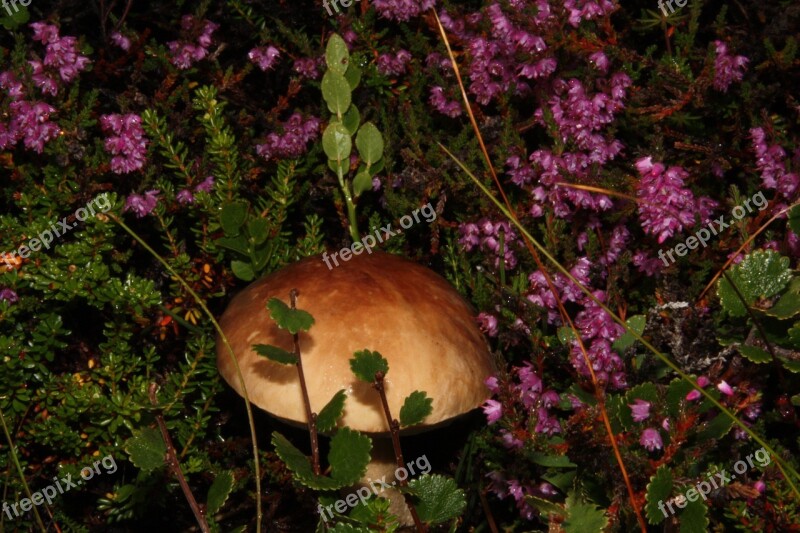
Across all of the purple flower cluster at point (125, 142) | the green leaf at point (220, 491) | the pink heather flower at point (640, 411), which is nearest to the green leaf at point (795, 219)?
the pink heather flower at point (640, 411)

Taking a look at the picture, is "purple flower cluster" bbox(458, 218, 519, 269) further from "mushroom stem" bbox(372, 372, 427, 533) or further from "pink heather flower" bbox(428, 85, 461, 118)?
"mushroom stem" bbox(372, 372, 427, 533)

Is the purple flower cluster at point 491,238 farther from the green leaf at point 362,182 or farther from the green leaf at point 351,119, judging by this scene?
the green leaf at point 351,119

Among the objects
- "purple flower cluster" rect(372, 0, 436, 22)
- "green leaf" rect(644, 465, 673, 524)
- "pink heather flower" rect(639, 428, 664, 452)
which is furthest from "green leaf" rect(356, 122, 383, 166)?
"green leaf" rect(644, 465, 673, 524)

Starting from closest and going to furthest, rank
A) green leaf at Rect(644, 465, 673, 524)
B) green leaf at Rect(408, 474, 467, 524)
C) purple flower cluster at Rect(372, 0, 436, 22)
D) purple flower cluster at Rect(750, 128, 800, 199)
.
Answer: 1. green leaf at Rect(644, 465, 673, 524)
2. green leaf at Rect(408, 474, 467, 524)
3. purple flower cluster at Rect(750, 128, 800, 199)
4. purple flower cluster at Rect(372, 0, 436, 22)

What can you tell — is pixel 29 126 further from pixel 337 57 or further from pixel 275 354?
pixel 275 354

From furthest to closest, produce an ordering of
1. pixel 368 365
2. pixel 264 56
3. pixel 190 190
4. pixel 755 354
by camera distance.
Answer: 1. pixel 264 56
2. pixel 190 190
3. pixel 755 354
4. pixel 368 365

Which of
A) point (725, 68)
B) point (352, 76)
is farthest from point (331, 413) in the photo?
point (725, 68)
